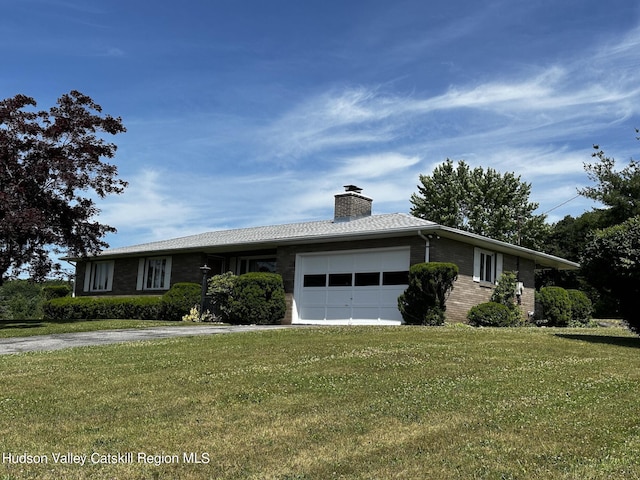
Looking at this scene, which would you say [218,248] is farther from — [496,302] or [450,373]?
[450,373]

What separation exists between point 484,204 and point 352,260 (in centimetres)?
3002

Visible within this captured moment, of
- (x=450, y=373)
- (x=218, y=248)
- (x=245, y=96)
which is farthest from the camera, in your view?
(x=218, y=248)

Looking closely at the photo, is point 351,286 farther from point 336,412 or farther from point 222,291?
point 336,412

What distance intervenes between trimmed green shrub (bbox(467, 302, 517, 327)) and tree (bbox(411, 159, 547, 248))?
27450 millimetres

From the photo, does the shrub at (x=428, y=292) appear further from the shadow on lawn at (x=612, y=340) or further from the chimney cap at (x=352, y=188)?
the chimney cap at (x=352, y=188)

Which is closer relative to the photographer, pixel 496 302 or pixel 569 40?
pixel 569 40

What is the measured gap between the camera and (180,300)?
25.5 m

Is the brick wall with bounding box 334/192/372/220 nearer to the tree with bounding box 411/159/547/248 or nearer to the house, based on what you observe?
the house

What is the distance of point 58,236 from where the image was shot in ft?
73.6

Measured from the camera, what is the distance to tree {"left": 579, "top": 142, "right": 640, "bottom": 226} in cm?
4291

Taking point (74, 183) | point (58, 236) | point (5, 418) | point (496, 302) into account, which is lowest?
point (5, 418)

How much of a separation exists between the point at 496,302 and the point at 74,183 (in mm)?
14741

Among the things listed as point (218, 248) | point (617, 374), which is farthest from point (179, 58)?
point (617, 374)

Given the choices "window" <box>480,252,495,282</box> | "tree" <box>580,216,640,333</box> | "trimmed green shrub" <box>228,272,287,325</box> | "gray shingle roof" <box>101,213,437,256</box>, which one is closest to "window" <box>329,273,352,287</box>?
"gray shingle roof" <box>101,213,437,256</box>
